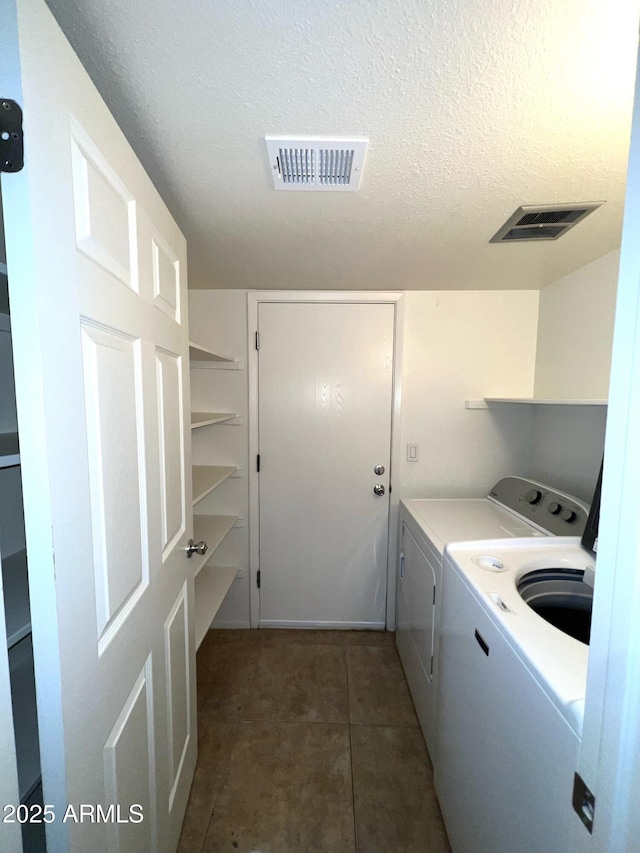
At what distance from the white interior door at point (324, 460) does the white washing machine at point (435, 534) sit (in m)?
0.26

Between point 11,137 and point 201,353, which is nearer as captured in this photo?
point 11,137

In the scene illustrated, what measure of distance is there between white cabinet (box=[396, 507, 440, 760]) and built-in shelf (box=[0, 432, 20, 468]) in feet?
4.65

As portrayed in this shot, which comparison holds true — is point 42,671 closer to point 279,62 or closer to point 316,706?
point 279,62

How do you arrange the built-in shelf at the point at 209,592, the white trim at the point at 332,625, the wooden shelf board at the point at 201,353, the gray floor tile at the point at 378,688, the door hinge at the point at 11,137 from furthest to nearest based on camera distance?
the white trim at the point at 332,625 → the gray floor tile at the point at 378,688 → the built-in shelf at the point at 209,592 → the wooden shelf board at the point at 201,353 → the door hinge at the point at 11,137

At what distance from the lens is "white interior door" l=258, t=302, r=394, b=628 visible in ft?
6.95

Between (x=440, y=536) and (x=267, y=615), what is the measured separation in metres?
1.41

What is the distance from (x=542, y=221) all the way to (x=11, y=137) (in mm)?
1554

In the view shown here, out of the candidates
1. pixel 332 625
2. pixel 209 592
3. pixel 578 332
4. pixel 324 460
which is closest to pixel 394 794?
pixel 332 625

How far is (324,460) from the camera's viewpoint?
218 cm

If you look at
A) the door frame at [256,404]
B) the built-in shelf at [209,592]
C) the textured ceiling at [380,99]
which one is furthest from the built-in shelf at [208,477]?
the textured ceiling at [380,99]

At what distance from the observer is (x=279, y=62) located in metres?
0.67

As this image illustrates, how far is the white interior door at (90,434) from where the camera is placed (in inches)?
19.2

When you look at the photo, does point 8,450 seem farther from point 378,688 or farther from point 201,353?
point 378,688

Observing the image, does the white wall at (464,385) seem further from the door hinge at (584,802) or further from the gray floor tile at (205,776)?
the door hinge at (584,802)
